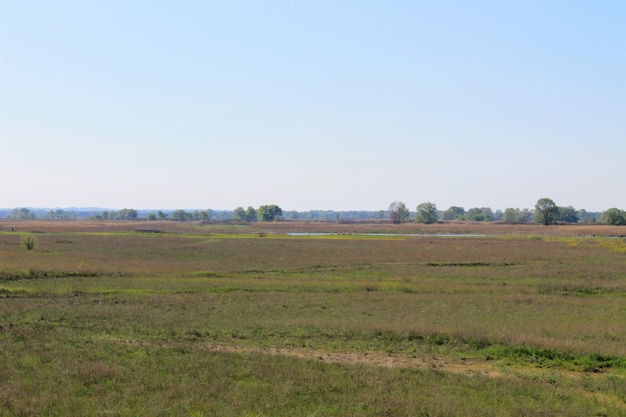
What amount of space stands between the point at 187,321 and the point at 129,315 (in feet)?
10.8

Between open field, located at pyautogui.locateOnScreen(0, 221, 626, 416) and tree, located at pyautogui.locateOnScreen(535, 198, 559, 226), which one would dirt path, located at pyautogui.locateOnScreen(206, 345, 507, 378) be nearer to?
open field, located at pyautogui.locateOnScreen(0, 221, 626, 416)

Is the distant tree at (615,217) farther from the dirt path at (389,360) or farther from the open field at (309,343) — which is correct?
the dirt path at (389,360)

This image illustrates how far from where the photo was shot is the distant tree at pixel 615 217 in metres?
187

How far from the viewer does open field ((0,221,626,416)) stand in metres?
15.5

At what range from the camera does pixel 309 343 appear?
23.2 meters

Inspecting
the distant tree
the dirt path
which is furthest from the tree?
the dirt path

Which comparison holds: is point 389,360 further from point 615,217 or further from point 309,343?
point 615,217

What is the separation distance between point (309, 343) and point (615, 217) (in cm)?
19278

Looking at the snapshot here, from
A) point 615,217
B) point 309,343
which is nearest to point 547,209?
point 615,217

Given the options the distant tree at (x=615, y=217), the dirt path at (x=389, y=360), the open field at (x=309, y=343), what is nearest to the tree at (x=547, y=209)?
the distant tree at (x=615, y=217)

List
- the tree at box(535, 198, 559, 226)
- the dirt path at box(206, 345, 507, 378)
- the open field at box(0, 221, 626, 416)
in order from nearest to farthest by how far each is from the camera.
Answer: the open field at box(0, 221, 626, 416)
the dirt path at box(206, 345, 507, 378)
the tree at box(535, 198, 559, 226)

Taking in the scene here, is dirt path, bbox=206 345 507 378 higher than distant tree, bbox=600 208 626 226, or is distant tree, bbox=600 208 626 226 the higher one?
distant tree, bbox=600 208 626 226

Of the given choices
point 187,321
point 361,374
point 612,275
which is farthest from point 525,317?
point 612,275

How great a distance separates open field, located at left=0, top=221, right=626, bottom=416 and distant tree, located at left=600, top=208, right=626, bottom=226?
6169 inches
